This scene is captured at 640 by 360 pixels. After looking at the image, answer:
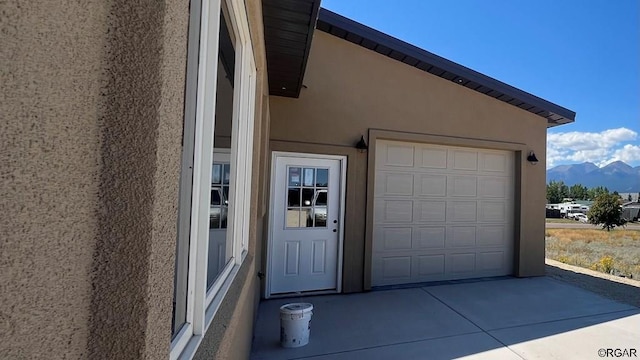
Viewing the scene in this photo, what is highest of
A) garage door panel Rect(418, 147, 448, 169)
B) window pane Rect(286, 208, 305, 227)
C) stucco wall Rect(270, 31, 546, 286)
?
stucco wall Rect(270, 31, 546, 286)

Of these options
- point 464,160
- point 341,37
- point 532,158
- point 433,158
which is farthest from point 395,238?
point 341,37

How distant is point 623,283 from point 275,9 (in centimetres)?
780

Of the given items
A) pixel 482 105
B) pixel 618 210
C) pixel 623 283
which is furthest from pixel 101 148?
pixel 618 210

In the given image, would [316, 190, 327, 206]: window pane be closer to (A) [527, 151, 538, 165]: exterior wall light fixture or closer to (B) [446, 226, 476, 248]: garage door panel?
(B) [446, 226, 476, 248]: garage door panel

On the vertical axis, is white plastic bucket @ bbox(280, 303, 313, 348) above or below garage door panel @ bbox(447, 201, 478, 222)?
below

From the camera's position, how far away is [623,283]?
6.00m

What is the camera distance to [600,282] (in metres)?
6.02

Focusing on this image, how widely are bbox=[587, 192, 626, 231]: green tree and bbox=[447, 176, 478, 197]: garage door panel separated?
19538 mm

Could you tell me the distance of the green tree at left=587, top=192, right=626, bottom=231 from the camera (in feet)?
62.3

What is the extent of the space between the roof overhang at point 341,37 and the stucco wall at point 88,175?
2.42 meters

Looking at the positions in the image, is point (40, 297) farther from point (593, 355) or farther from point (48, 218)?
point (593, 355)

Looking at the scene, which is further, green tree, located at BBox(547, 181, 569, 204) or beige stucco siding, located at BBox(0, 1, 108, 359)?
green tree, located at BBox(547, 181, 569, 204)

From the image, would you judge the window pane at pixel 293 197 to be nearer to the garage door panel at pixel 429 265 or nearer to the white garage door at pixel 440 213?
the white garage door at pixel 440 213

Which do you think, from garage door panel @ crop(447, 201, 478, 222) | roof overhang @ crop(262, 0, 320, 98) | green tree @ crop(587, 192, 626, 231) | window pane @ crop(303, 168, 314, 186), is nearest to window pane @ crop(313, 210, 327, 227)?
window pane @ crop(303, 168, 314, 186)
